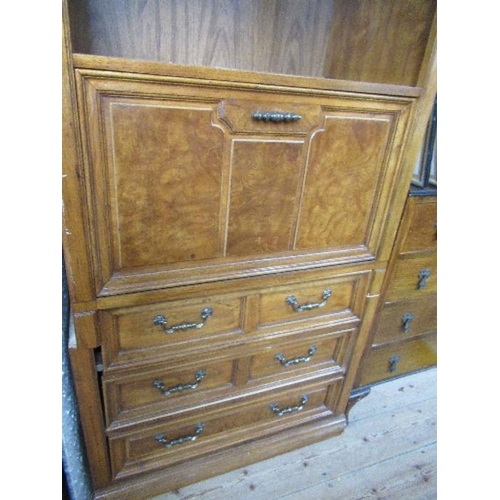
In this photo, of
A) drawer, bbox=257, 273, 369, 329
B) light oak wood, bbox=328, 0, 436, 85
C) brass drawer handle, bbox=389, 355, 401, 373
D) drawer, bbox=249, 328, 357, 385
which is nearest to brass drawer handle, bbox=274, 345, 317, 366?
drawer, bbox=249, 328, 357, 385

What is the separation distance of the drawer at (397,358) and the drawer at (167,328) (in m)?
0.68

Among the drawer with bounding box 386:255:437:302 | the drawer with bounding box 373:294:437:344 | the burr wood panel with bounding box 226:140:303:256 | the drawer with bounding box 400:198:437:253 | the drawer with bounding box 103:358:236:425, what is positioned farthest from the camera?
the drawer with bounding box 373:294:437:344

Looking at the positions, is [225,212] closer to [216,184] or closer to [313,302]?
[216,184]

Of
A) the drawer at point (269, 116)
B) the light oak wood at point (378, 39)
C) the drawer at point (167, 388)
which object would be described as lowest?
the drawer at point (167, 388)

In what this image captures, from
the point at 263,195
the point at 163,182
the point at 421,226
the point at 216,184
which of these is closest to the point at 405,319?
the point at 421,226

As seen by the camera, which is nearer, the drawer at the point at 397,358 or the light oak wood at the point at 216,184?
the light oak wood at the point at 216,184

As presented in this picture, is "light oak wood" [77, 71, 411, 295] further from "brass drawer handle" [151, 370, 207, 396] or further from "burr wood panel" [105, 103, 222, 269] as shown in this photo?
"brass drawer handle" [151, 370, 207, 396]

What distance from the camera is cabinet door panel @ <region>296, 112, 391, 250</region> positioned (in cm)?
83

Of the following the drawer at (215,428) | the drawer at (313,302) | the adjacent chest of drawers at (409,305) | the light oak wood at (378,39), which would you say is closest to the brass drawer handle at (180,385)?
the drawer at (215,428)

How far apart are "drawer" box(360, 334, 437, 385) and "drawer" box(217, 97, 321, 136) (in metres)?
0.94

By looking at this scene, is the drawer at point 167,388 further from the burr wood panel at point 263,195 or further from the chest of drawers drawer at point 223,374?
the burr wood panel at point 263,195

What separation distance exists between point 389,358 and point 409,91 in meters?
1.02

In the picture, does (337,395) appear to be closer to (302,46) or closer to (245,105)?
(245,105)

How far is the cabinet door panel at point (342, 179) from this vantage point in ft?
2.73
